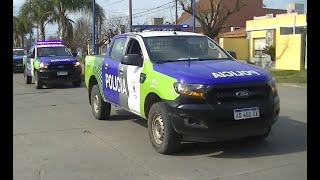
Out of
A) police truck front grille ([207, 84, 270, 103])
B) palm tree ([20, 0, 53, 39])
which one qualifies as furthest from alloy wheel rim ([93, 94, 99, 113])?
palm tree ([20, 0, 53, 39])

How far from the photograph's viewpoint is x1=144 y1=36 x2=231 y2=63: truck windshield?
23.8ft

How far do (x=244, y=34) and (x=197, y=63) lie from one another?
37633mm

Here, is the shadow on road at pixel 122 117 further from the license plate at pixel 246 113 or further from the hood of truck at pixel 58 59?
the hood of truck at pixel 58 59

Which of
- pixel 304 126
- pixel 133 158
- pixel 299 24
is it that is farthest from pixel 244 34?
pixel 133 158

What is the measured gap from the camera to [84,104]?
12602mm

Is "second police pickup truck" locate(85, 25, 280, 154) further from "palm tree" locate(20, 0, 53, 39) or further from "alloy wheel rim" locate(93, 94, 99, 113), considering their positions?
"palm tree" locate(20, 0, 53, 39)

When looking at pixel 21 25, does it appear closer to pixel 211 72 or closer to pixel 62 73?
pixel 62 73

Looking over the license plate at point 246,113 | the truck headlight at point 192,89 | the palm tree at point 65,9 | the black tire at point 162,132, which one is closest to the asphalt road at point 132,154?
the black tire at point 162,132

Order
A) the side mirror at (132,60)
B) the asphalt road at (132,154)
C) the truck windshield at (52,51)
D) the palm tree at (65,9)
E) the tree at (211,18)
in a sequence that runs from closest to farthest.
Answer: the asphalt road at (132,154)
the side mirror at (132,60)
the truck windshield at (52,51)
the palm tree at (65,9)
the tree at (211,18)

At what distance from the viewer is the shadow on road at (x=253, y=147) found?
21.1 ft

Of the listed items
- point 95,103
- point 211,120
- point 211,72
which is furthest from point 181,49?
point 95,103

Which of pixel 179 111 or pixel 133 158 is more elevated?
pixel 179 111

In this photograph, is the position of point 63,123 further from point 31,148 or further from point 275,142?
point 275,142

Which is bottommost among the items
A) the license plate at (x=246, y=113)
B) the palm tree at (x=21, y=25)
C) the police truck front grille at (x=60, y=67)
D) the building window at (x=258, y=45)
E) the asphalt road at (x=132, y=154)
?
the asphalt road at (x=132, y=154)
